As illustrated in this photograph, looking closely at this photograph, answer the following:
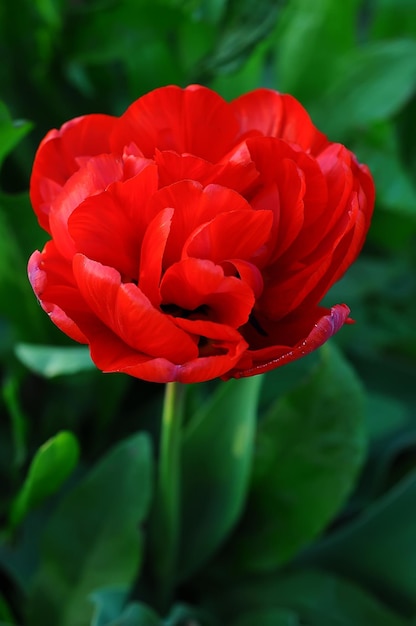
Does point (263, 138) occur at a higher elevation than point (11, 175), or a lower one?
higher

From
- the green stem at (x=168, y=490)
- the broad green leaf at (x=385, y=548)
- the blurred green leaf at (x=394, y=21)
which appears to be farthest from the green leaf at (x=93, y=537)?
the blurred green leaf at (x=394, y=21)

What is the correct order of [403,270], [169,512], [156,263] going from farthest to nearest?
[403,270], [169,512], [156,263]

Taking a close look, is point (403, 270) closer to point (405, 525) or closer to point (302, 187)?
point (405, 525)

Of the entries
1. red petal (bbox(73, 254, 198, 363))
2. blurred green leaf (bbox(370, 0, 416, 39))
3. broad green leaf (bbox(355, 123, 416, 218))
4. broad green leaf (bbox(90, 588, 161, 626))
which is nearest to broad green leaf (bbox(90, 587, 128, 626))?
broad green leaf (bbox(90, 588, 161, 626))

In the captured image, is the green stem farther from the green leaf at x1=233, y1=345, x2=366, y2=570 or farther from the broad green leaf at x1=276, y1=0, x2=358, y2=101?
the broad green leaf at x1=276, y1=0, x2=358, y2=101

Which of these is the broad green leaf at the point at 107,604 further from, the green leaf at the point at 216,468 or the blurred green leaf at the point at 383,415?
the blurred green leaf at the point at 383,415

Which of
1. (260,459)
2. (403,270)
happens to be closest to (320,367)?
(260,459)

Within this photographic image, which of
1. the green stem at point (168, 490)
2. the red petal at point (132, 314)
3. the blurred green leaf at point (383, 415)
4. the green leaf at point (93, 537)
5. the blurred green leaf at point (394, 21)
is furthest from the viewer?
the blurred green leaf at point (394, 21)
